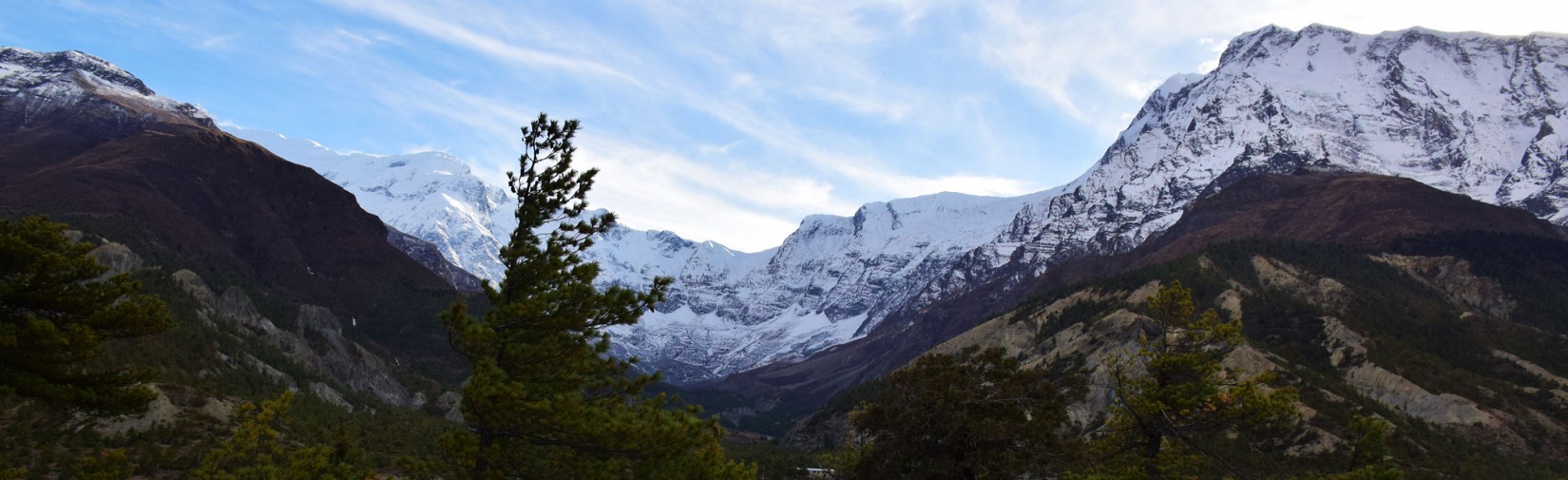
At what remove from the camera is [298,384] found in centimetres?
8362

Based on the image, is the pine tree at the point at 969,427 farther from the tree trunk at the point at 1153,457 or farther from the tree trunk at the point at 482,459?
the tree trunk at the point at 482,459

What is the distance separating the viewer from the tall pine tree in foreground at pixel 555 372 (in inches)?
703

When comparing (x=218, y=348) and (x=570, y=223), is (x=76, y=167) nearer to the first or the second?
(x=218, y=348)

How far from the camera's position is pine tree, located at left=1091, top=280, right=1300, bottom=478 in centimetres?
2161

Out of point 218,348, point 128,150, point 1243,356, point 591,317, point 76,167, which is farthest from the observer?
point 128,150

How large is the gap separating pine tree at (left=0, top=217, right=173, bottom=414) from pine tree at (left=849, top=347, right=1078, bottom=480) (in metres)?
19.6

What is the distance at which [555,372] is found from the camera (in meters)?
19.3

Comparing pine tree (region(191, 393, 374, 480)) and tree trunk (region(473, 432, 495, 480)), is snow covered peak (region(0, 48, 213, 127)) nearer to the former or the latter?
pine tree (region(191, 393, 374, 480))

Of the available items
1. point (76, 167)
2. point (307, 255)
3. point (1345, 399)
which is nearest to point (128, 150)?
point (76, 167)

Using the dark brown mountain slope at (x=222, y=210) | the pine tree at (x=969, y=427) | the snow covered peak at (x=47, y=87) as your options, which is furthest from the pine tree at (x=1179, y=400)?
the snow covered peak at (x=47, y=87)

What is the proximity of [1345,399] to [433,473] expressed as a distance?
322 feet

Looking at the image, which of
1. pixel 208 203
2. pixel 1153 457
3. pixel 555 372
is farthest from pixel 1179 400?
pixel 208 203

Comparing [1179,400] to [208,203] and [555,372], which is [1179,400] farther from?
[208,203]

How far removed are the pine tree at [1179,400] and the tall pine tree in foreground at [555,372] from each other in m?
11.0
